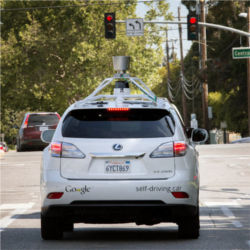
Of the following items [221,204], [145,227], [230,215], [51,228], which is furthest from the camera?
[221,204]

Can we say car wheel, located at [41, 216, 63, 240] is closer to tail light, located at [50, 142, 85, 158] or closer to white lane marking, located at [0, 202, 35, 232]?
tail light, located at [50, 142, 85, 158]

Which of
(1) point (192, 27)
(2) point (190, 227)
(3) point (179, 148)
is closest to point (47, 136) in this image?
(3) point (179, 148)

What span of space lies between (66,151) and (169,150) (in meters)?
1.19

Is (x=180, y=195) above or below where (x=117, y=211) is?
above

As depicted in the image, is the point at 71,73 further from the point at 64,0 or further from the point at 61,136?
the point at 61,136

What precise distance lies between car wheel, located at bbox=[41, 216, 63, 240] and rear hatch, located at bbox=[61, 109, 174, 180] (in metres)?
0.83

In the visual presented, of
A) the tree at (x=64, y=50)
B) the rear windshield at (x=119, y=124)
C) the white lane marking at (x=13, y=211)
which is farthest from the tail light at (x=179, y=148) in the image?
the tree at (x=64, y=50)

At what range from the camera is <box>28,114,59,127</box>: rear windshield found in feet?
106

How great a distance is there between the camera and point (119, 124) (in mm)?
9508

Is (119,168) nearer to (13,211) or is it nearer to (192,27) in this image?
(13,211)

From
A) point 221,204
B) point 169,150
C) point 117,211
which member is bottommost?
point 221,204

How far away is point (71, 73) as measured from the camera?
194 ft

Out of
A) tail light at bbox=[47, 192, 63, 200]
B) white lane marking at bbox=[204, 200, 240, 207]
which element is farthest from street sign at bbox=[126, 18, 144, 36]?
tail light at bbox=[47, 192, 63, 200]

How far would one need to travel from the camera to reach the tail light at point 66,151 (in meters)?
9.36
